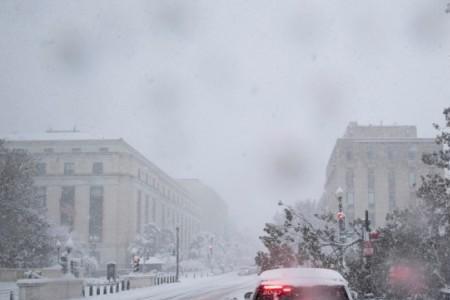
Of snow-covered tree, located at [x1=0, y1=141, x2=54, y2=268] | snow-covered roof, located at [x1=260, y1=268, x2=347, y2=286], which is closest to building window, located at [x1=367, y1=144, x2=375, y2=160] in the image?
snow-covered tree, located at [x1=0, y1=141, x2=54, y2=268]

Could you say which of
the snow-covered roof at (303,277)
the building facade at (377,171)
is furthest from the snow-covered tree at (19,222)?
the snow-covered roof at (303,277)

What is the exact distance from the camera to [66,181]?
9588 cm

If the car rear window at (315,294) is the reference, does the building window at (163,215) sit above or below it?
above

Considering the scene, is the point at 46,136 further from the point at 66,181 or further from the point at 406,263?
the point at 406,263

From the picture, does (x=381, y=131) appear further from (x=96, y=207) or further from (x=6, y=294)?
(x=6, y=294)

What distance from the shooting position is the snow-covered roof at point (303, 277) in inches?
313

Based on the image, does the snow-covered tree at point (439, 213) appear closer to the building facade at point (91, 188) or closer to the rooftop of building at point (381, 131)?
the building facade at point (91, 188)

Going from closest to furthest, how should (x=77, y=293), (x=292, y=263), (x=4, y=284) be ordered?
(x=292, y=263) → (x=77, y=293) → (x=4, y=284)

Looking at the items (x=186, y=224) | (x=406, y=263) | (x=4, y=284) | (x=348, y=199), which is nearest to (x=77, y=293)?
(x=4, y=284)

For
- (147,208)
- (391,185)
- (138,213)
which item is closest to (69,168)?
(138,213)

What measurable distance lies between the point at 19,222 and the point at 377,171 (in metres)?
56.9

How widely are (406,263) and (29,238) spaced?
4816 cm

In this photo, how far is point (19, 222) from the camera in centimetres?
6309

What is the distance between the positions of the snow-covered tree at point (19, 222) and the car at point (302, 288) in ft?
182
